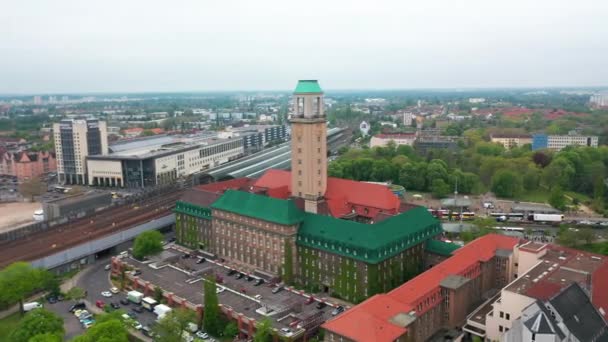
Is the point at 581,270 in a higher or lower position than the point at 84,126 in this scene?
lower

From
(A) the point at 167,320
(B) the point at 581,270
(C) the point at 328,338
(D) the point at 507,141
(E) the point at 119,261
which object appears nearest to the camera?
(C) the point at 328,338

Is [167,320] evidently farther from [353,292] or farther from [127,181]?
[127,181]

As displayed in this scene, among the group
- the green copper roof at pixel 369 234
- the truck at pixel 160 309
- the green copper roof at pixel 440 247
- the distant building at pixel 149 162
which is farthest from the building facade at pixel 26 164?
the green copper roof at pixel 440 247

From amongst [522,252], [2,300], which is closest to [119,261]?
[2,300]

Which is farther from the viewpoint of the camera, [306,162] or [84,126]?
[84,126]

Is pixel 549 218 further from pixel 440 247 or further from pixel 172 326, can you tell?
pixel 172 326

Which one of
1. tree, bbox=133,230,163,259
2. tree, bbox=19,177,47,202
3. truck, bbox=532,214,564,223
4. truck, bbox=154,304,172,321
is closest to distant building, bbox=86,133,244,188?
tree, bbox=19,177,47,202
